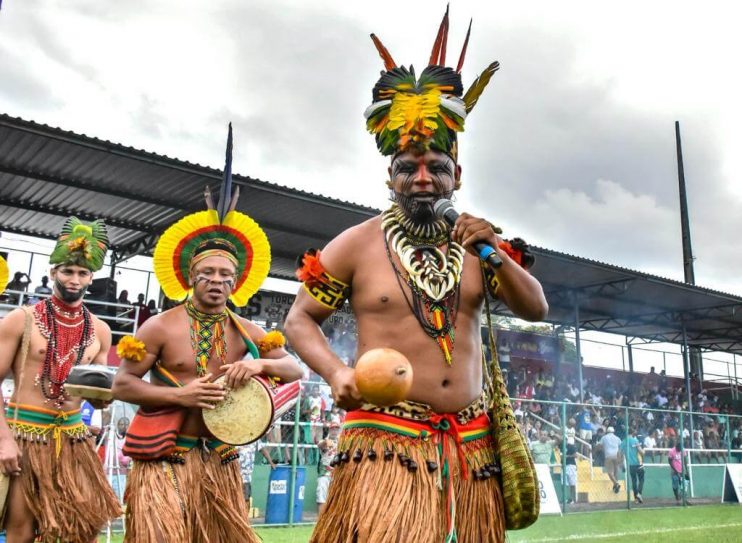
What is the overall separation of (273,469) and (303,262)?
7988mm

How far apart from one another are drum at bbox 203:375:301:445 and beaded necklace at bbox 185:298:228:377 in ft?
0.74

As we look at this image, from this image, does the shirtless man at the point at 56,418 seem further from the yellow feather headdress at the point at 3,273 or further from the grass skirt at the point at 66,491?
the yellow feather headdress at the point at 3,273

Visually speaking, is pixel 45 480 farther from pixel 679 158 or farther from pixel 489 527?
pixel 679 158

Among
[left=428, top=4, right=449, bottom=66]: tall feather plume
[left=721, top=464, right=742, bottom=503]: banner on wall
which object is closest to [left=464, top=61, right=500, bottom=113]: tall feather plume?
[left=428, top=4, right=449, bottom=66]: tall feather plume

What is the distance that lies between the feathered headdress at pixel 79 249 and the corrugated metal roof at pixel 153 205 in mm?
6298

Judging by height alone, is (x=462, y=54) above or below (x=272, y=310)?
below

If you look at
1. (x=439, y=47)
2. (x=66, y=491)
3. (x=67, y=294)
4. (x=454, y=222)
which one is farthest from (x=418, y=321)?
(x=67, y=294)

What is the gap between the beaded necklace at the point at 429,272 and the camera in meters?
2.95

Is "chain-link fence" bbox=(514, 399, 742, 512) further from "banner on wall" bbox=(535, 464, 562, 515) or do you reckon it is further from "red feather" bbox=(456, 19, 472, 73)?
"red feather" bbox=(456, 19, 472, 73)

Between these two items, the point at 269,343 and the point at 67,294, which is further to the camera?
the point at 67,294

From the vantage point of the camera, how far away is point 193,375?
14.2 feet

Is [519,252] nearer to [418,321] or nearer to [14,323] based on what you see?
[418,321]

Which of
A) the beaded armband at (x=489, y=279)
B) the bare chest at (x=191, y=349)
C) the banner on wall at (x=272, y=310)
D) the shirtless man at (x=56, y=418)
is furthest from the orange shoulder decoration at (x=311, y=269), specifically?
the banner on wall at (x=272, y=310)

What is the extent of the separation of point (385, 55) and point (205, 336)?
206cm
